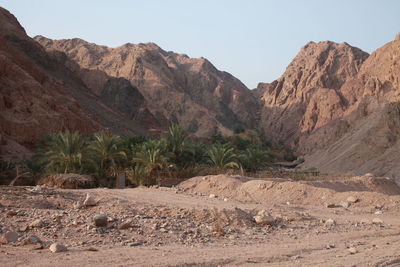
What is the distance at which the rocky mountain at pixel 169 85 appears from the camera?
87.4m

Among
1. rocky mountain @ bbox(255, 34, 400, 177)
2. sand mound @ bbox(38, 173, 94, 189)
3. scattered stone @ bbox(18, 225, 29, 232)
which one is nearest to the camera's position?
scattered stone @ bbox(18, 225, 29, 232)

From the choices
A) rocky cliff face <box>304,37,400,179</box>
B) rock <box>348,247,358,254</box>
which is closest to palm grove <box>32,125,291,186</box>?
rock <box>348,247,358,254</box>

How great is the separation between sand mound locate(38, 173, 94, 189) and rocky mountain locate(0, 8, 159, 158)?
49.9ft

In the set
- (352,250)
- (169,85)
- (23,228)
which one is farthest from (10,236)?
(169,85)

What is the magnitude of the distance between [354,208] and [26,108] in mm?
31657

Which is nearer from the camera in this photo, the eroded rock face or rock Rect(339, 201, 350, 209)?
rock Rect(339, 201, 350, 209)

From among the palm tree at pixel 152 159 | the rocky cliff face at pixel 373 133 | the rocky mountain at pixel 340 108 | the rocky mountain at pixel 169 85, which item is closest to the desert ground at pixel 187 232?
the palm tree at pixel 152 159

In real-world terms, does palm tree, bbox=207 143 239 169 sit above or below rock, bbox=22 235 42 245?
above

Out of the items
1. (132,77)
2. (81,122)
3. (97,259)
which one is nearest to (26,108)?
(81,122)

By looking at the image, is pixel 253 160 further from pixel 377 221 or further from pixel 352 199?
pixel 377 221

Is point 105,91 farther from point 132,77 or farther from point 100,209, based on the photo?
point 100,209

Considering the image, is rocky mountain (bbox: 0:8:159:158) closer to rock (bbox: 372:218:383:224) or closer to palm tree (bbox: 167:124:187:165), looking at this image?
palm tree (bbox: 167:124:187:165)

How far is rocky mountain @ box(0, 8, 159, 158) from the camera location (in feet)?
116

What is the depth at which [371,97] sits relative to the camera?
187 ft
